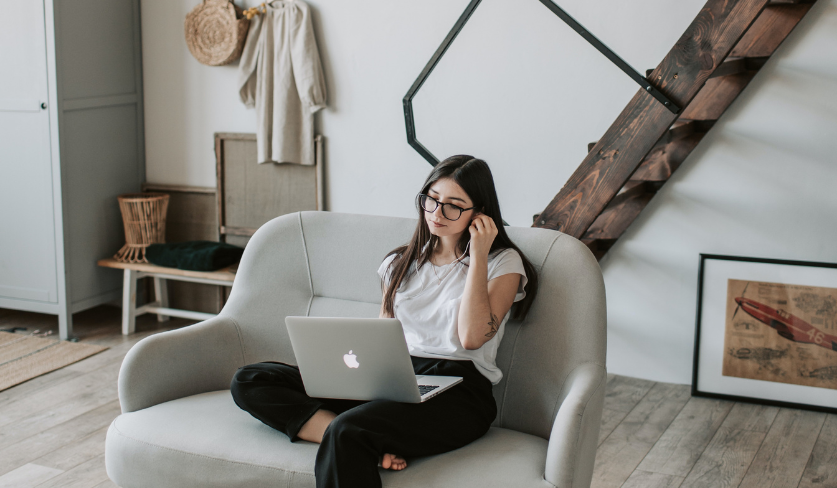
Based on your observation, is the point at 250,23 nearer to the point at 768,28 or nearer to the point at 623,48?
the point at 623,48

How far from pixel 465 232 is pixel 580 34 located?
103 cm

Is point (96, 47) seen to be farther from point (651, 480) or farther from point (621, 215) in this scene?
point (651, 480)

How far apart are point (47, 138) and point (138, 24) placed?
87 centimetres

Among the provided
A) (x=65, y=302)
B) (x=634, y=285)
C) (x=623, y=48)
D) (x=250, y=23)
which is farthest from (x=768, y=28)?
(x=65, y=302)

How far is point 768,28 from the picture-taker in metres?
2.86

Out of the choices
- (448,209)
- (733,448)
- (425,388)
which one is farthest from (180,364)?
(733,448)

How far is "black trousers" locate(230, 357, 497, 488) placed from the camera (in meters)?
1.59

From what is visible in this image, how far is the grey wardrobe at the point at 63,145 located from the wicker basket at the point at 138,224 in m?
0.15

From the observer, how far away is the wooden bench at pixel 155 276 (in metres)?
3.75

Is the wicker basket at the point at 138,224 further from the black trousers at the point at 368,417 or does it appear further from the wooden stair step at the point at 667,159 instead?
the wooden stair step at the point at 667,159

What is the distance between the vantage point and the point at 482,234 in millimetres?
1892

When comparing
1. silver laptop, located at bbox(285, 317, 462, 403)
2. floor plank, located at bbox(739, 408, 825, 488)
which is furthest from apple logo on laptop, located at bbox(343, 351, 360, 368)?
floor plank, located at bbox(739, 408, 825, 488)

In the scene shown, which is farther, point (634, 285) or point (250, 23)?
point (250, 23)

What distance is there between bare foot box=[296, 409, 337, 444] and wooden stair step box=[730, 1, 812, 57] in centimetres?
213
